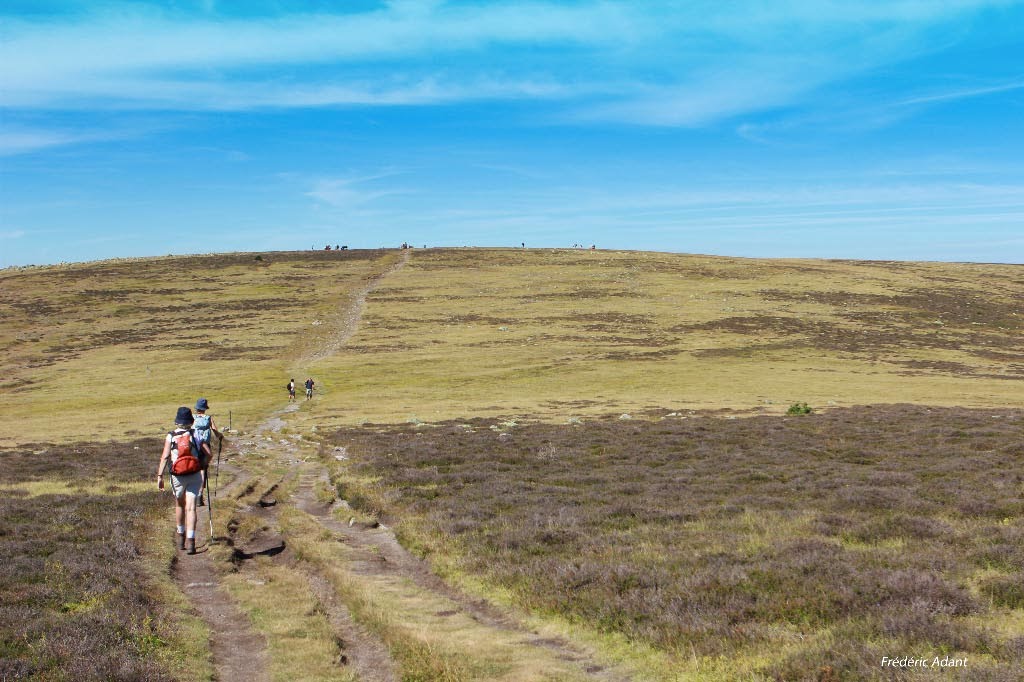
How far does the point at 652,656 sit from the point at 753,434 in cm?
2577

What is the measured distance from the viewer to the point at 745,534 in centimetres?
1430

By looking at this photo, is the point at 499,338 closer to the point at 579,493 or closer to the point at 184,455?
the point at 579,493

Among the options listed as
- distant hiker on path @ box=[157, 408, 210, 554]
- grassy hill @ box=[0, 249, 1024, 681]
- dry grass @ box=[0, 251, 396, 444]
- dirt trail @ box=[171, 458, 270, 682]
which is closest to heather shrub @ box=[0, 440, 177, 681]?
grassy hill @ box=[0, 249, 1024, 681]

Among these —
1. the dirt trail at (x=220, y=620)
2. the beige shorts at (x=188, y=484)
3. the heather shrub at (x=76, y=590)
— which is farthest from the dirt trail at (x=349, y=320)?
the dirt trail at (x=220, y=620)

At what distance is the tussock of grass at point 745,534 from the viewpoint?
9.12 meters

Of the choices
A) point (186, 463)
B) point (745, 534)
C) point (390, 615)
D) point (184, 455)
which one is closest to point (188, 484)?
point (186, 463)

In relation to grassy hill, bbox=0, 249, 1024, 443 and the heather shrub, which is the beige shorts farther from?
grassy hill, bbox=0, 249, 1024, 443

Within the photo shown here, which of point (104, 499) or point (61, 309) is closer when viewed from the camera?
point (104, 499)

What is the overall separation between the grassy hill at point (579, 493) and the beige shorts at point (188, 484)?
1.47 metres

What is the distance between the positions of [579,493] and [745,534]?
6677 millimetres

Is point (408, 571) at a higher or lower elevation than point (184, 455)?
lower

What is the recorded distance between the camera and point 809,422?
36.8 m

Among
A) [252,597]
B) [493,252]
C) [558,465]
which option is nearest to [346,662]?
[252,597]

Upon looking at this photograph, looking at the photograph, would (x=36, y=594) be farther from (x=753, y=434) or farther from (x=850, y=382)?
(x=850, y=382)
